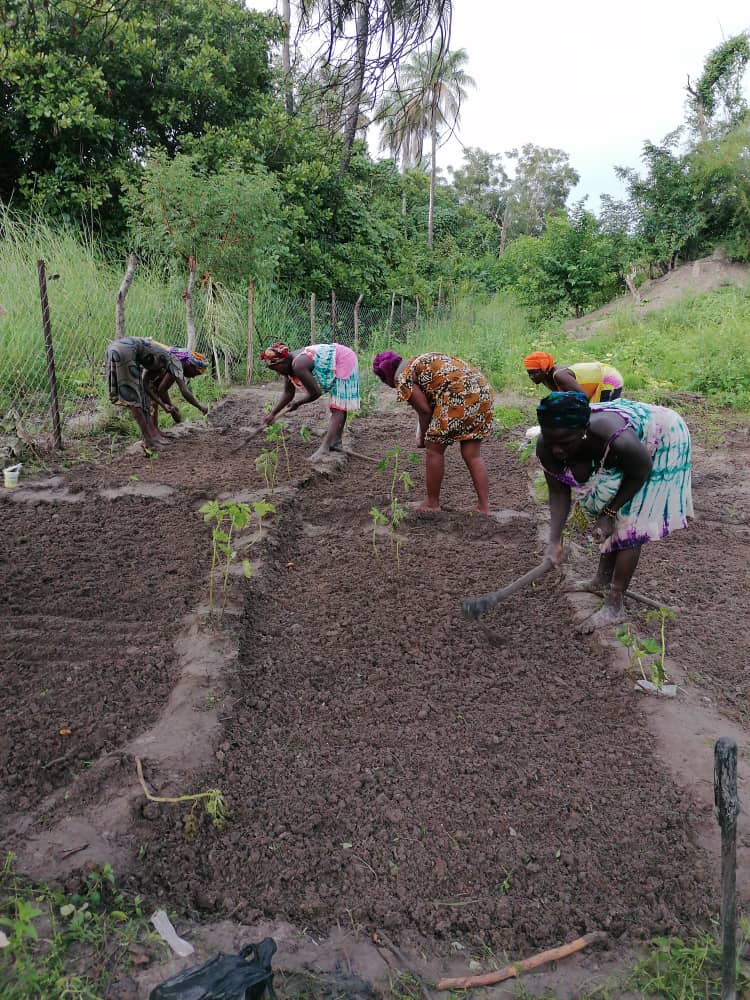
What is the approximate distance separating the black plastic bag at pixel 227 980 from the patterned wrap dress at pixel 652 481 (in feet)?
7.31

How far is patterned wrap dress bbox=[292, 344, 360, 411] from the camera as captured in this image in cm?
584

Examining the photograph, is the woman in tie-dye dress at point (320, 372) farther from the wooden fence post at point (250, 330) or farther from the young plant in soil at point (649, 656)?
the wooden fence post at point (250, 330)

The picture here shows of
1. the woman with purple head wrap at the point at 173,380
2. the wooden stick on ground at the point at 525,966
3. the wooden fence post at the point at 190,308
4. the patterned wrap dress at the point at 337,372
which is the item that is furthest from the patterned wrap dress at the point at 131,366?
the wooden stick on ground at the point at 525,966

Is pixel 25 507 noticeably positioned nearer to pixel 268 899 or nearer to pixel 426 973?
pixel 268 899

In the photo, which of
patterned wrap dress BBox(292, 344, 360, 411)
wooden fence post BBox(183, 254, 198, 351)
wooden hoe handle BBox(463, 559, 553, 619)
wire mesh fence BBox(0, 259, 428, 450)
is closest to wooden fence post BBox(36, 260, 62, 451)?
wire mesh fence BBox(0, 259, 428, 450)

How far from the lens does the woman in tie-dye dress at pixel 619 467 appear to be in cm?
265

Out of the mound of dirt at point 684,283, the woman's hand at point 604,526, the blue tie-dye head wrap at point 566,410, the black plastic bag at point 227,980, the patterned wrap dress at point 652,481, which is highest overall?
the mound of dirt at point 684,283

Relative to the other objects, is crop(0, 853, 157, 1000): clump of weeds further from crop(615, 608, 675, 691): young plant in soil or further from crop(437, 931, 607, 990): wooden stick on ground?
crop(615, 608, 675, 691): young plant in soil

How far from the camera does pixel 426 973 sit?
5.68 ft

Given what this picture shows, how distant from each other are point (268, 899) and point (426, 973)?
0.50m

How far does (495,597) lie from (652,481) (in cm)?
92

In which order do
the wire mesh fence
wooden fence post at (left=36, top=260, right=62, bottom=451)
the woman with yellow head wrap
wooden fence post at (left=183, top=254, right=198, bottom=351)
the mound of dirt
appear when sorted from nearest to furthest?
1. the woman with yellow head wrap
2. wooden fence post at (left=36, top=260, right=62, bottom=451)
3. the wire mesh fence
4. wooden fence post at (left=183, top=254, right=198, bottom=351)
5. the mound of dirt

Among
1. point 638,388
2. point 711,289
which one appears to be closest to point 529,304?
point 711,289

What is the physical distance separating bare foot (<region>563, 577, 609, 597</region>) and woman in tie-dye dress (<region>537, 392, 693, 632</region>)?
393 millimetres
